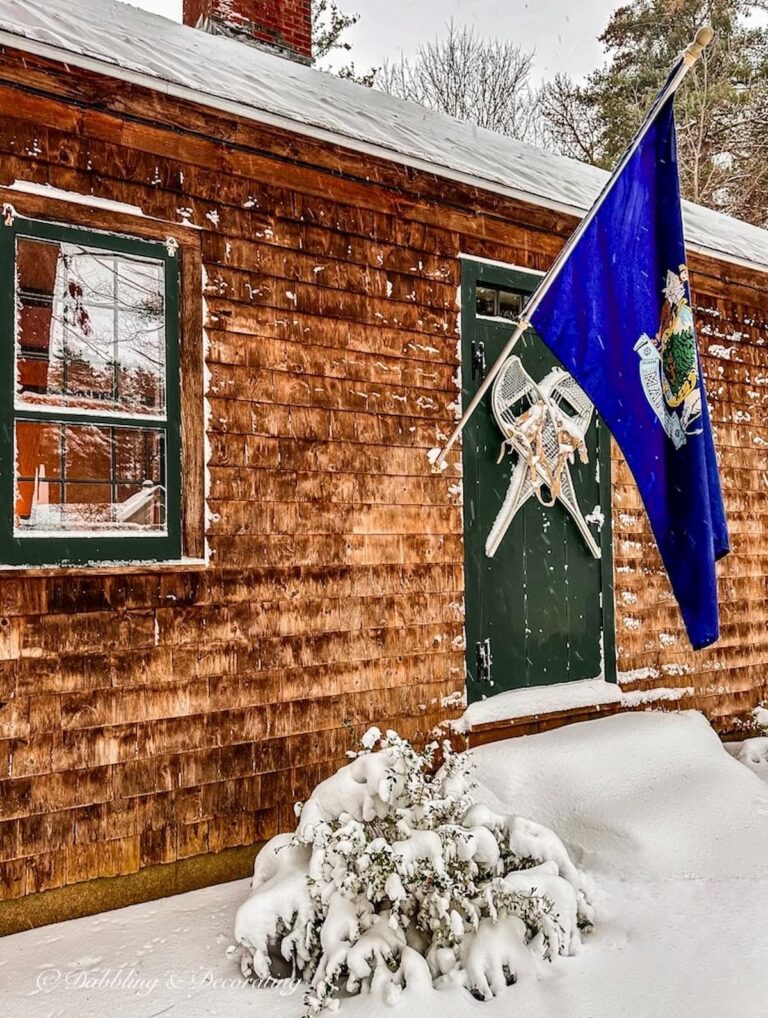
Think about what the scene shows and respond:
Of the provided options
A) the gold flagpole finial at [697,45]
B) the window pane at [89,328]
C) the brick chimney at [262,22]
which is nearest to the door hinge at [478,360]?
the gold flagpole finial at [697,45]

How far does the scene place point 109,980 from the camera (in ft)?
9.87

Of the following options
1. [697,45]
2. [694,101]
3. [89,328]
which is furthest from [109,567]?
[694,101]

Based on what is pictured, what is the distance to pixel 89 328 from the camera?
375 cm

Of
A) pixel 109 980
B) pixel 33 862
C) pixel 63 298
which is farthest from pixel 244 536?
pixel 109 980

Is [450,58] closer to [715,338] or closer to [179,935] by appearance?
[715,338]

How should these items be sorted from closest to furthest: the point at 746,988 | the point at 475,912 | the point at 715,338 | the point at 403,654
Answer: the point at 746,988 < the point at 475,912 < the point at 403,654 < the point at 715,338

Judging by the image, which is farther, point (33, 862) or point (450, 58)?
point (450, 58)

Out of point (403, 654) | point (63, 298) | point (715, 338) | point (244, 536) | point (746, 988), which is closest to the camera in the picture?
point (746, 988)

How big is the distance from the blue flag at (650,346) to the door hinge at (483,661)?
1.31m

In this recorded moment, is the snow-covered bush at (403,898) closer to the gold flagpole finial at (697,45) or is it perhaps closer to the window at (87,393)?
the window at (87,393)

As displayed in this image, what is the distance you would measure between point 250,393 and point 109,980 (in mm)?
2542

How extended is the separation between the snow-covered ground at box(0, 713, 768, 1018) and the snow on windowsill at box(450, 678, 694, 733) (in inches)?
15.7

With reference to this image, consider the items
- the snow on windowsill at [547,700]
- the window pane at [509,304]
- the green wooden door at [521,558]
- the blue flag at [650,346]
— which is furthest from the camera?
the window pane at [509,304]

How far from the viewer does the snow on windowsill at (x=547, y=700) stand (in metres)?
4.84
